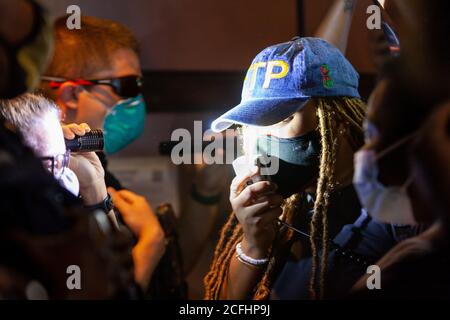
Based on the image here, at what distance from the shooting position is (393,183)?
1255 mm

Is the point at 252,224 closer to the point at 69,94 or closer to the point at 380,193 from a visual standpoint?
the point at 380,193

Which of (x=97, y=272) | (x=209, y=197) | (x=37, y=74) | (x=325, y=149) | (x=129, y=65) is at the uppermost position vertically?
(x=37, y=74)

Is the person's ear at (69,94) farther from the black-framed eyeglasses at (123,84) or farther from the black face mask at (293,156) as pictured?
the black face mask at (293,156)

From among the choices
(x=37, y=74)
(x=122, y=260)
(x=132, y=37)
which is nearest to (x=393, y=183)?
(x=122, y=260)

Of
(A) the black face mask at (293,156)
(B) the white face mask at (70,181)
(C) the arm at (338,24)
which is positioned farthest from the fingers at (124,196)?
(C) the arm at (338,24)

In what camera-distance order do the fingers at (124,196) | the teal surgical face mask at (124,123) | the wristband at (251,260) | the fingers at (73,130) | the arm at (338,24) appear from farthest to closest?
the teal surgical face mask at (124,123), the arm at (338,24), the fingers at (124,196), the wristband at (251,260), the fingers at (73,130)

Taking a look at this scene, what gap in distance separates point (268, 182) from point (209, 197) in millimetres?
533

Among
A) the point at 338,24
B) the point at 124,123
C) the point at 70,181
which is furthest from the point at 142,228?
the point at 338,24

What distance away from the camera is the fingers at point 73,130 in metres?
1.42

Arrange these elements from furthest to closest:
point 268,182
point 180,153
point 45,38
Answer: point 180,153
point 268,182
point 45,38

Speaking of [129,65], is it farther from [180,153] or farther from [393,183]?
[393,183]

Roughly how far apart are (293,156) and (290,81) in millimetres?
196

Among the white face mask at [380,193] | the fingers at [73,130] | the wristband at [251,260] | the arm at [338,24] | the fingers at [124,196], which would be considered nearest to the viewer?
the white face mask at [380,193]

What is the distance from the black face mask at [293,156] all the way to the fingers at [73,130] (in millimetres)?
463
